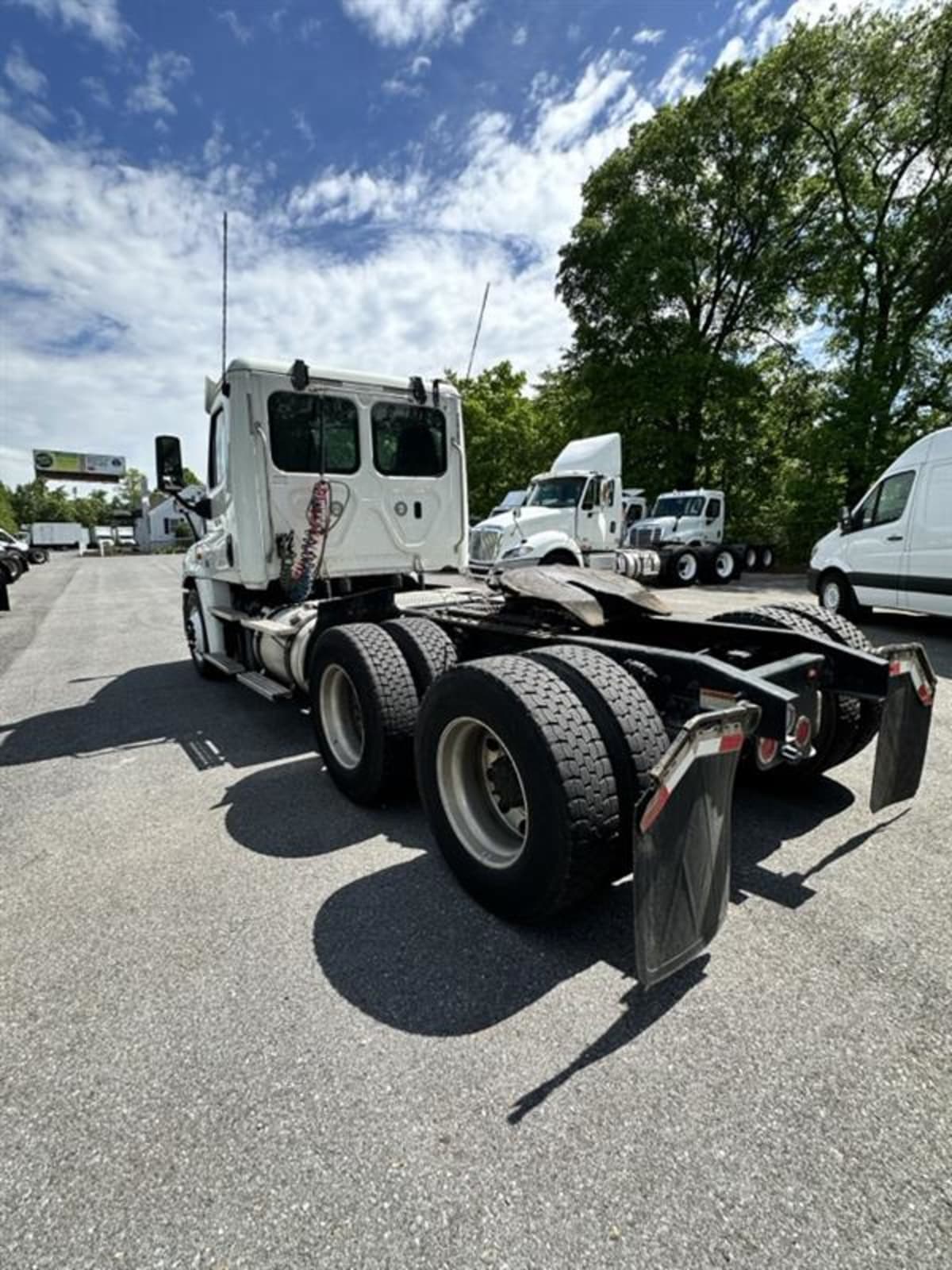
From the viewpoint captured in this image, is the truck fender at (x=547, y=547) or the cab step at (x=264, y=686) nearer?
the cab step at (x=264, y=686)

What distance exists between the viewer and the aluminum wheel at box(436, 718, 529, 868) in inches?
104

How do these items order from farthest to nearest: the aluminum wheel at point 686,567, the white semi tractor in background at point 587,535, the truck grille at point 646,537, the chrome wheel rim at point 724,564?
the truck grille at point 646,537 → the chrome wheel rim at point 724,564 → the aluminum wheel at point 686,567 → the white semi tractor in background at point 587,535

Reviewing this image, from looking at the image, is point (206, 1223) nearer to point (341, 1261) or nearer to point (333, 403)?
point (341, 1261)

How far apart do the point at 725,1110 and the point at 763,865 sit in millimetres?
1372

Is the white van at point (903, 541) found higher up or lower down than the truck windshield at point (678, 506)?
lower down

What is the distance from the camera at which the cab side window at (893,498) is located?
331 inches

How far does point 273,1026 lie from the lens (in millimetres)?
1953

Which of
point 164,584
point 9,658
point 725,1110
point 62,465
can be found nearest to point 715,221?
point 164,584

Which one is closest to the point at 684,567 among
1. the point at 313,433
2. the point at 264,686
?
the point at 313,433

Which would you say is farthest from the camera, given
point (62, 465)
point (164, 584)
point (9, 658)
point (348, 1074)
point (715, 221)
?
point (62, 465)

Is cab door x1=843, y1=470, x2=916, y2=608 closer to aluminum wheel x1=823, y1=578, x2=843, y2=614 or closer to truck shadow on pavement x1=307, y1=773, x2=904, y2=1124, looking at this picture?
aluminum wheel x1=823, y1=578, x2=843, y2=614

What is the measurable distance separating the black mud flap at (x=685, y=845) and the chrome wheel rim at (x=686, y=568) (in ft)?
50.2

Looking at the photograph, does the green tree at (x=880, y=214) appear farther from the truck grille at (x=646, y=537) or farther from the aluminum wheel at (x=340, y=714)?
the aluminum wheel at (x=340, y=714)

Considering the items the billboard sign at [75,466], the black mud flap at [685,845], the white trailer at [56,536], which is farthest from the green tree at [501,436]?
the billboard sign at [75,466]
